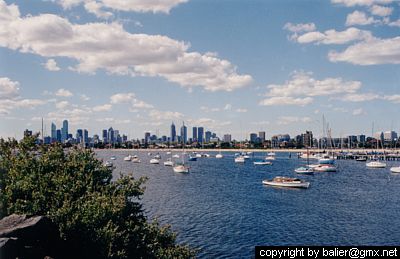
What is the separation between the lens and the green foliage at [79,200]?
27.9m

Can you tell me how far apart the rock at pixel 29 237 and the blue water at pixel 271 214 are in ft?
84.6

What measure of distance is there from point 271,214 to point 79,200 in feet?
167

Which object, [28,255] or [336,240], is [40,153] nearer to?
[28,255]

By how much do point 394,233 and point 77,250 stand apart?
4956 centimetres

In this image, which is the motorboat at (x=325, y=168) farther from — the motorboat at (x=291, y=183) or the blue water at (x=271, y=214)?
the motorboat at (x=291, y=183)

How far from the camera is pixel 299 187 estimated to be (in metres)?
109

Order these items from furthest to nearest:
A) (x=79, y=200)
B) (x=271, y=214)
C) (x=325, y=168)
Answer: (x=325, y=168), (x=271, y=214), (x=79, y=200)

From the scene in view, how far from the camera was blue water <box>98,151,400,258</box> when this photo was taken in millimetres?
55875

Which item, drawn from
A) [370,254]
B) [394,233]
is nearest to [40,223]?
[370,254]

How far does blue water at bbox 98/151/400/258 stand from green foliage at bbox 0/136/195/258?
59.8 ft

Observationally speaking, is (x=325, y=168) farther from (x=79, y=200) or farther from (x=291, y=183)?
(x=79, y=200)

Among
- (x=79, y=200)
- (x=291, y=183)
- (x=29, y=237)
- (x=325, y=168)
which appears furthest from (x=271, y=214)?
(x=325, y=168)

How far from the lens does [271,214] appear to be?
74.5m

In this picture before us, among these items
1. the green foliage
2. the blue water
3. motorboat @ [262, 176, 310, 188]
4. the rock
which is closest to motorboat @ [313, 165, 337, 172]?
the blue water
